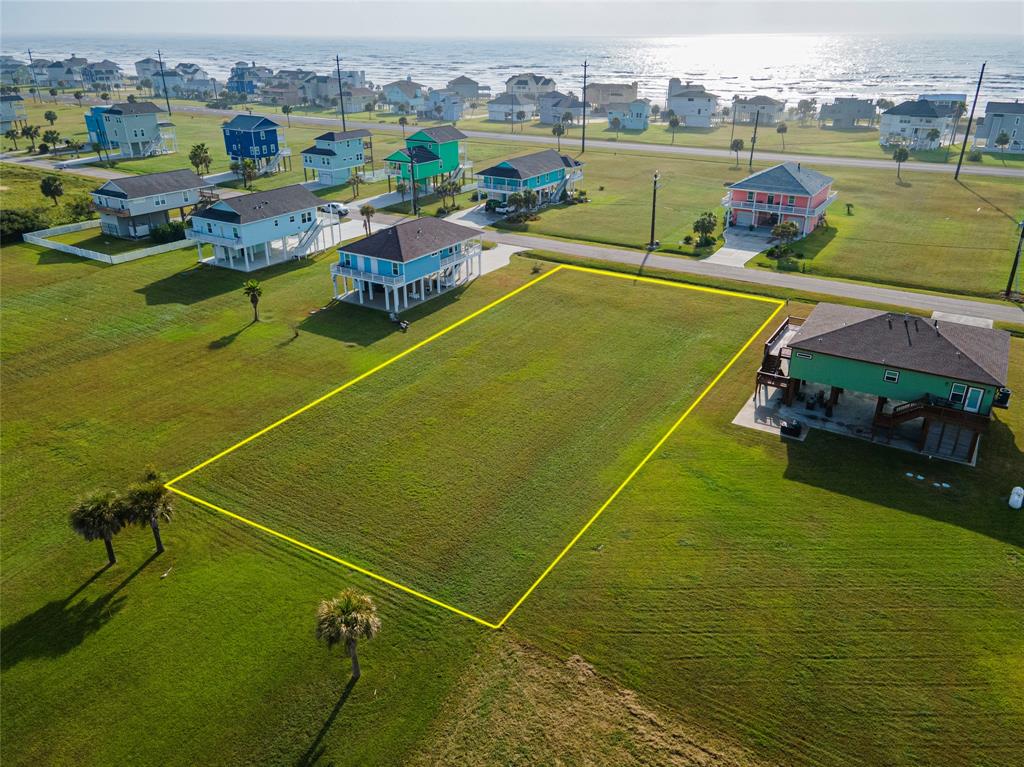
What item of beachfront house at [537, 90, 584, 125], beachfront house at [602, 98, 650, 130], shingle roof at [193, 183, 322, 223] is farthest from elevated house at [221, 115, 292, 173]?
beachfront house at [602, 98, 650, 130]

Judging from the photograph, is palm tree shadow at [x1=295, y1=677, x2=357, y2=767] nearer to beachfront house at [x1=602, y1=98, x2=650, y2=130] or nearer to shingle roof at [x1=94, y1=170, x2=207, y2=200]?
shingle roof at [x1=94, y1=170, x2=207, y2=200]

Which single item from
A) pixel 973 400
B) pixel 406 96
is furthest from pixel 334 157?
pixel 406 96

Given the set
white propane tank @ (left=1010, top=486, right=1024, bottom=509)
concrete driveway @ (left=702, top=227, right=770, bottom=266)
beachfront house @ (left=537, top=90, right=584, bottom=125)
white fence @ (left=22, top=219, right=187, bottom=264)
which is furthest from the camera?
beachfront house @ (left=537, top=90, right=584, bottom=125)

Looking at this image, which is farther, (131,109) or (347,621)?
(131,109)

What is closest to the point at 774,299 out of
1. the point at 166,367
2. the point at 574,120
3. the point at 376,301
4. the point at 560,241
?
the point at 560,241

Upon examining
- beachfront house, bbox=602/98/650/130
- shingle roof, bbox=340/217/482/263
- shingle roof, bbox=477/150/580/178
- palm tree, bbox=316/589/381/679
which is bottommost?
palm tree, bbox=316/589/381/679

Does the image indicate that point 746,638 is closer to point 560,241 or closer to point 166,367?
point 166,367

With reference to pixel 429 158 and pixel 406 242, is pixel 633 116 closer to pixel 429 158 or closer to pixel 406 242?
pixel 429 158
